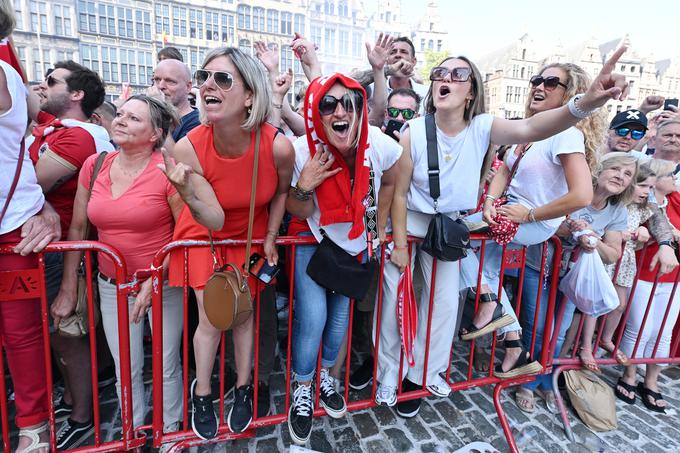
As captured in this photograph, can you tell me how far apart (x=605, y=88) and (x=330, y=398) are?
104 inches

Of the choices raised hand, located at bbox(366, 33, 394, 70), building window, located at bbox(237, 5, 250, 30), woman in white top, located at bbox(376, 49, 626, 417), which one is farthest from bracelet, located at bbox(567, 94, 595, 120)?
building window, located at bbox(237, 5, 250, 30)

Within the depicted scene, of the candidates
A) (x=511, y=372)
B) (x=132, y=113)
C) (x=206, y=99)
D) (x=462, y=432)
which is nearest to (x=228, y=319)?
(x=206, y=99)

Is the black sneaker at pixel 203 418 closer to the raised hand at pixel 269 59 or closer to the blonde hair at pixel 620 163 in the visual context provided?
the raised hand at pixel 269 59

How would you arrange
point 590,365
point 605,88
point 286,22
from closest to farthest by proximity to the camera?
point 605,88 < point 590,365 < point 286,22

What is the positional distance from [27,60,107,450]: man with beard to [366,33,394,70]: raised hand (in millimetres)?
2377

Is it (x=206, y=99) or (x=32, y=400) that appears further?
(x=32, y=400)

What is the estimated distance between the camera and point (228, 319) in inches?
84.3

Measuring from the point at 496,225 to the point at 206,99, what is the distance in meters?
2.18

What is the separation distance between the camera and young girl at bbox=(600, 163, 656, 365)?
3.44 metres

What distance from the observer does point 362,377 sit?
344 cm

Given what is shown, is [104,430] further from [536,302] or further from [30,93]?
[536,302]

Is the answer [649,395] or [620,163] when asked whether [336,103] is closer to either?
[620,163]

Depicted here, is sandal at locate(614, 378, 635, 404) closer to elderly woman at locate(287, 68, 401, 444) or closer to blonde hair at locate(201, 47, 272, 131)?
elderly woman at locate(287, 68, 401, 444)

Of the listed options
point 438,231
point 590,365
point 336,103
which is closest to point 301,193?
point 336,103
